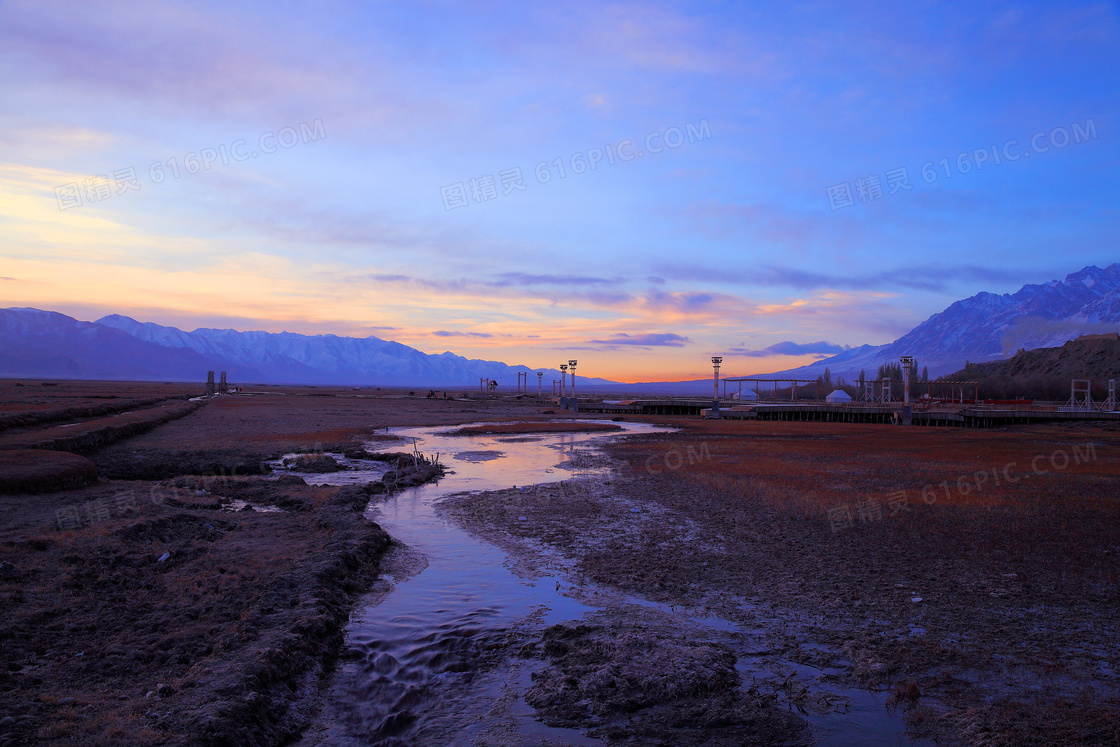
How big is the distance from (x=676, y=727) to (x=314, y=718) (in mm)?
3309

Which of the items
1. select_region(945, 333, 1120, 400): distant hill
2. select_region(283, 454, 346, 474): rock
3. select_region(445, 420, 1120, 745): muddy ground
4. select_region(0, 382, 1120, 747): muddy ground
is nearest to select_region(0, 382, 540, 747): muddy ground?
select_region(0, 382, 1120, 747): muddy ground

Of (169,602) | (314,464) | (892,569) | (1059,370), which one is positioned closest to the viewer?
(169,602)

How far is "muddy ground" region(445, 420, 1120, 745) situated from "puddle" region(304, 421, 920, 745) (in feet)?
1.00

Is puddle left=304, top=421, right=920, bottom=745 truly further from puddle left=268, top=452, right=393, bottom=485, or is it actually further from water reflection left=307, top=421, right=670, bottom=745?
puddle left=268, top=452, right=393, bottom=485

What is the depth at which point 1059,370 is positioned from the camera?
5241 inches

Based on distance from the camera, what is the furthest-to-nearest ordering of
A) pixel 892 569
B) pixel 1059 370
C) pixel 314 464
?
pixel 1059 370
pixel 314 464
pixel 892 569

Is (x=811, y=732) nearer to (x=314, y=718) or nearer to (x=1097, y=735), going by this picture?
(x=1097, y=735)

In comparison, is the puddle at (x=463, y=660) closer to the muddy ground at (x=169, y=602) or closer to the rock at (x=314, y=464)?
the muddy ground at (x=169, y=602)

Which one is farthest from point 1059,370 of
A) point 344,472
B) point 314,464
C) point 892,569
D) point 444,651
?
point 444,651

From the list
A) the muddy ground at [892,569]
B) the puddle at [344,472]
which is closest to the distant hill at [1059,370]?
the muddy ground at [892,569]

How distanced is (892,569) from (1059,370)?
521 ft

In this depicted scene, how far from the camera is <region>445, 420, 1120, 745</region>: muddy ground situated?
6137 mm

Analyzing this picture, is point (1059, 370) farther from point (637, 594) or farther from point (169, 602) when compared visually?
point (169, 602)

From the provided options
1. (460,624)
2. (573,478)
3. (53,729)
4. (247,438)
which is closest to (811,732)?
(460,624)
